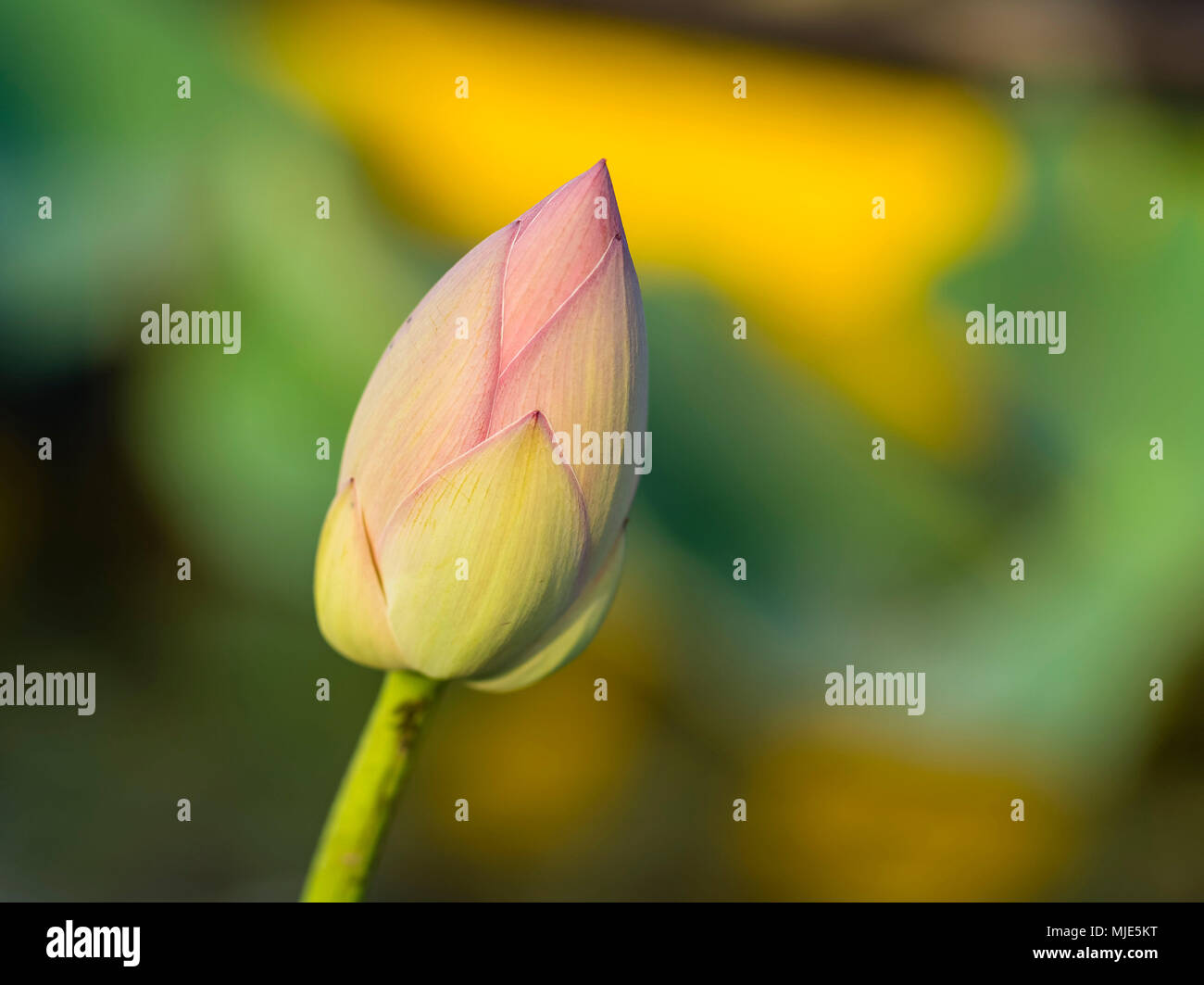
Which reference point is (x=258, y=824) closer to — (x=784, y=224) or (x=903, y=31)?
(x=784, y=224)

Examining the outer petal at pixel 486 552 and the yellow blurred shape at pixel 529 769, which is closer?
the outer petal at pixel 486 552

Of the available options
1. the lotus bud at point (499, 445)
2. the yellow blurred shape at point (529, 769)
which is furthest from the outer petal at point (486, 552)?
the yellow blurred shape at point (529, 769)

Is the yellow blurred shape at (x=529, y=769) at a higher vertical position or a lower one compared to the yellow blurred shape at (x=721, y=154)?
lower

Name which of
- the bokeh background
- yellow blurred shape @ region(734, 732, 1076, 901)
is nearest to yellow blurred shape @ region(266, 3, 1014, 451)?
the bokeh background

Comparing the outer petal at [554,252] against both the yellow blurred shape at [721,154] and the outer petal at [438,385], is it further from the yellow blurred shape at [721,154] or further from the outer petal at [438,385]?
the yellow blurred shape at [721,154]

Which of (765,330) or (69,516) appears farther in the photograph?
(765,330)

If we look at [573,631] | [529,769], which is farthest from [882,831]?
[573,631]

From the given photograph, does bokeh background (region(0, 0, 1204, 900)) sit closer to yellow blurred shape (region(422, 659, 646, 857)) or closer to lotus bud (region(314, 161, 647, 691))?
yellow blurred shape (region(422, 659, 646, 857))

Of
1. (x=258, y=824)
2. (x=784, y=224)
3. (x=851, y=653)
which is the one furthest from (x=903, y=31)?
(x=258, y=824)
